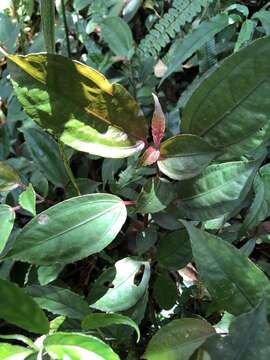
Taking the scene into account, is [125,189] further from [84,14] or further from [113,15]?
[84,14]

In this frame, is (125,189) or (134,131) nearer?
(134,131)

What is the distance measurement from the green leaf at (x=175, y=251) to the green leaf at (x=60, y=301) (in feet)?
0.43

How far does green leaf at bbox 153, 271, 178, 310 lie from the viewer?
0.83 meters

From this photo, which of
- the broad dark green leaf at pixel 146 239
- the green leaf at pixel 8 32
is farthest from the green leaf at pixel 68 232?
the green leaf at pixel 8 32

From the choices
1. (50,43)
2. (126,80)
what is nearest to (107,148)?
(50,43)

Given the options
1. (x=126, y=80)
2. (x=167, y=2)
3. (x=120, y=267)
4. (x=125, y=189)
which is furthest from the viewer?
(x=167, y=2)

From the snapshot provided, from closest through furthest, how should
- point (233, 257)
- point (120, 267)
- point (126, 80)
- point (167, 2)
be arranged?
1. point (233, 257)
2. point (120, 267)
3. point (126, 80)
4. point (167, 2)

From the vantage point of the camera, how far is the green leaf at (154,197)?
2.34 ft

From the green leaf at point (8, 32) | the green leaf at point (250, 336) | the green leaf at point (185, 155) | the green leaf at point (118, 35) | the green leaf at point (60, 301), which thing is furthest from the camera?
the green leaf at point (8, 32)

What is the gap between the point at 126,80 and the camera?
1.16m

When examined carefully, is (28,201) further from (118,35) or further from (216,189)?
(118,35)

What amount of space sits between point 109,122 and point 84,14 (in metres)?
0.80

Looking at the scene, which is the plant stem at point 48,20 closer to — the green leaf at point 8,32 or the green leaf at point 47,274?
the green leaf at point 47,274

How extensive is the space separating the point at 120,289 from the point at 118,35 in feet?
1.88
